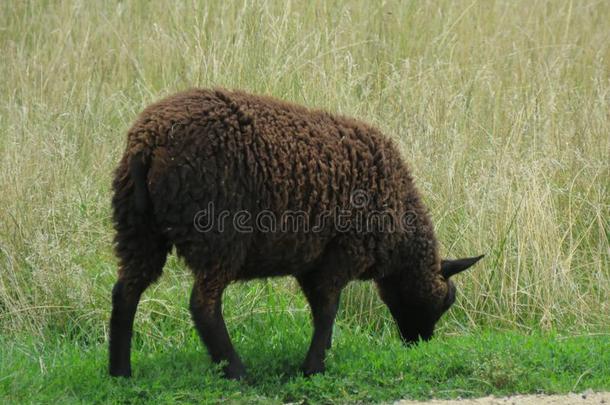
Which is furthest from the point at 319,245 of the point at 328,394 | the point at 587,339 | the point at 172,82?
the point at 172,82

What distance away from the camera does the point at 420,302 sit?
23.1 feet

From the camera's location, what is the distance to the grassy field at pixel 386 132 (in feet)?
20.7

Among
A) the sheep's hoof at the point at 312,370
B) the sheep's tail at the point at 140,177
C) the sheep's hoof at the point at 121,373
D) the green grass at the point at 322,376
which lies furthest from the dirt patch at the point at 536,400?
the sheep's tail at the point at 140,177

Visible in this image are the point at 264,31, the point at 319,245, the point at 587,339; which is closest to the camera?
the point at 319,245

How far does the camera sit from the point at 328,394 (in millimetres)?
5840

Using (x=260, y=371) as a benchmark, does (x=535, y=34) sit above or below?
above

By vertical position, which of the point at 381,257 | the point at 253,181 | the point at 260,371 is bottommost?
the point at 260,371

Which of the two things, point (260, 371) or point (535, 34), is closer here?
point (260, 371)

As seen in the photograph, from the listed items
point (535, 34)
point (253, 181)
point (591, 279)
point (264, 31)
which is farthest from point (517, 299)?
point (535, 34)

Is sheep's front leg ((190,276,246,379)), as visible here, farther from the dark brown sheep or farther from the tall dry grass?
the tall dry grass

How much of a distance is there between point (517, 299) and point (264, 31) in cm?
383

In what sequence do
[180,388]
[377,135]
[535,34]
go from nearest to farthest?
1. [180,388]
2. [377,135]
3. [535,34]

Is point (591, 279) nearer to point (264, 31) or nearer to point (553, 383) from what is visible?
point (553, 383)

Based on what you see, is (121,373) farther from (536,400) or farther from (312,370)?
(536,400)
